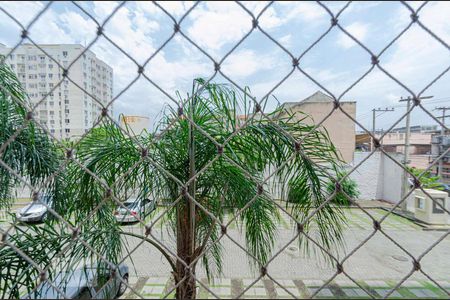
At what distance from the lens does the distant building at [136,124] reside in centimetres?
94

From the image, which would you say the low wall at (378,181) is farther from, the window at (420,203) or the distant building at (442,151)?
the distant building at (442,151)

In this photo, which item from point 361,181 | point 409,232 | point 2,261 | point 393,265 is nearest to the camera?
point 2,261

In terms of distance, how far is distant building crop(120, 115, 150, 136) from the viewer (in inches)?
37.1

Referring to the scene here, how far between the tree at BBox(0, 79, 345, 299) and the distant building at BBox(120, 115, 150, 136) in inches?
1.7

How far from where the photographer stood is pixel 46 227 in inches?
33.8

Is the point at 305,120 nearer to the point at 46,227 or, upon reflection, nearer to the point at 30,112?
the point at 30,112

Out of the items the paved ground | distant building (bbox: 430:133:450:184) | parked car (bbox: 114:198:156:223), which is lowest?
the paved ground

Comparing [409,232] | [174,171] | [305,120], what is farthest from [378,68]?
[409,232]

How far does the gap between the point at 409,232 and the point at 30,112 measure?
529 cm

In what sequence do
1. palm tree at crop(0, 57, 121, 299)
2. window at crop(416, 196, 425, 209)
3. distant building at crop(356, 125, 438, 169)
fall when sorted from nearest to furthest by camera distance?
distant building at crop(356, 125, 438, 169)
palm tree at crop(0, 57, 121, 299)
window at crop(416, 196, 425, 209)

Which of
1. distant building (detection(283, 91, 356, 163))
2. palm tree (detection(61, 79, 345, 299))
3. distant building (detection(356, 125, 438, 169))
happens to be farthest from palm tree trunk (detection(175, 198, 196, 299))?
distant building (detection(356, 125, 438, 169))

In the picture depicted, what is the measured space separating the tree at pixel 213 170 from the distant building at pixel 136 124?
0.14 ft

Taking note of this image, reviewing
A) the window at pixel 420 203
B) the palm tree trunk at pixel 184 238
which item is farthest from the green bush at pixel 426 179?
the window at pixel 420 203

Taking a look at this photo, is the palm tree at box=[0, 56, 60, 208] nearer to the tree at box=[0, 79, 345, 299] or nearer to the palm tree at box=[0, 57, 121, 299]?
the palm tree at box=[0, 57, 121, 299]
